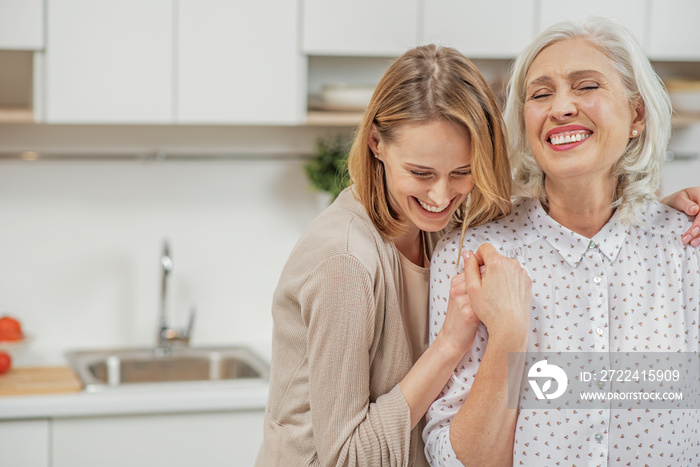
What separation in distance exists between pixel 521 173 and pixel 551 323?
29 cm

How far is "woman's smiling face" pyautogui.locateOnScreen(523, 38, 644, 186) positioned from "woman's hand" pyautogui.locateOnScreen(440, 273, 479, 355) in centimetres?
26

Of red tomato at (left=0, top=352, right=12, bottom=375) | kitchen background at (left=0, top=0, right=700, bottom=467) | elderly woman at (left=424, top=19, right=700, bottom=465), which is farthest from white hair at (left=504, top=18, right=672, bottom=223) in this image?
red tomato at (left=0, top=352, right=12, bottom=375)

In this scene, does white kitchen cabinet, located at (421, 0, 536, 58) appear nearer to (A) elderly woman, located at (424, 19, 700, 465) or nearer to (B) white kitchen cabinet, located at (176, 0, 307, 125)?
(B) white kitchen cabinet, located at (176, 0, 307, 125)

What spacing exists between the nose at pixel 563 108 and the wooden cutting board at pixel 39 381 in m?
1.56

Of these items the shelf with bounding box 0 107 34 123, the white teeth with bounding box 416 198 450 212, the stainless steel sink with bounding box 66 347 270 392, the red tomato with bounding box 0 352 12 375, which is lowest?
the stainless steel sink with bounding box 66 347 270 392

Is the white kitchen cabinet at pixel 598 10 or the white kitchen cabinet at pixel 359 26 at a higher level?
the white kitchen cabinet at pixel 598 10

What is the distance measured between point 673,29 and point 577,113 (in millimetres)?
1601

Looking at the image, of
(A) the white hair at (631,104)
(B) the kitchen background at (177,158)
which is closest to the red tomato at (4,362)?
(B) the kitchen background at (177,158)

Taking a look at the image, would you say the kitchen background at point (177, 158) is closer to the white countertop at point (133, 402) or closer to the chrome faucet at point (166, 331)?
the white countertop at point (133, 402)

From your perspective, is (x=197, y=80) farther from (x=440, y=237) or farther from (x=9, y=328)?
(x=440, y=237)

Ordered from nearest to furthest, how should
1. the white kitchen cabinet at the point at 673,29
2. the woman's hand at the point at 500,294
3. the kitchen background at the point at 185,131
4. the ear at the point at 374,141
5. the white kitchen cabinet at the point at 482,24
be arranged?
the woman's hand at the point at 500,294
the ear at the point at 374,141
the kitchen background at the point at 185,131
the white kitchen cabinet at the point at 482,24
the white kitchen cabinet at the point at 673,29

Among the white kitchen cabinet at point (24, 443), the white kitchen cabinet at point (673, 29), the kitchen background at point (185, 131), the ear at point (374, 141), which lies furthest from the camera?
the white kitchen cabinet at point (673, 29)

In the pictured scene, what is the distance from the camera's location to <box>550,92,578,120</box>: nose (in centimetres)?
131

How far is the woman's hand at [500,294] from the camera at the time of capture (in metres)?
1.26
